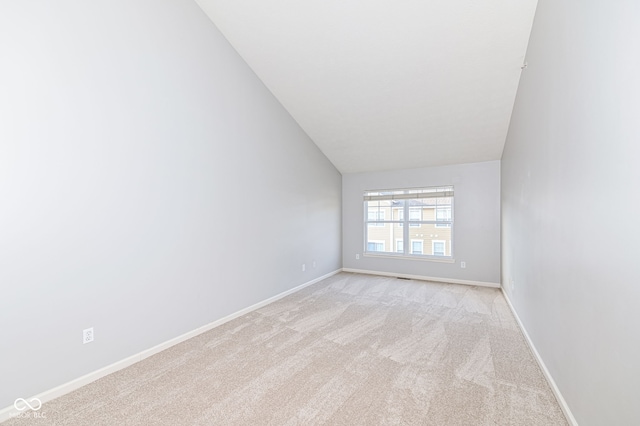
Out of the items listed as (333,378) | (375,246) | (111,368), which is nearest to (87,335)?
(111,368)

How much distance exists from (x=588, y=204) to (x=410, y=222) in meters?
4.17

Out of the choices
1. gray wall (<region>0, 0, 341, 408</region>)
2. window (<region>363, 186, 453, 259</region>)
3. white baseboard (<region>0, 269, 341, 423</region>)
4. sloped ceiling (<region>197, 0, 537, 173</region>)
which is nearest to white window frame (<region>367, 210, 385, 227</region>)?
window (<region>363, 186, 453, 259</region>)

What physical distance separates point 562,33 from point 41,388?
4138 millimetres

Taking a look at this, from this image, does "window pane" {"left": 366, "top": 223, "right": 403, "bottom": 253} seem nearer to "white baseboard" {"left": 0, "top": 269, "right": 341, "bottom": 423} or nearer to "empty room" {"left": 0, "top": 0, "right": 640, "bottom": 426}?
"empty room" {"left": 0, "top": 0, "right": 640, "bottom": 426}

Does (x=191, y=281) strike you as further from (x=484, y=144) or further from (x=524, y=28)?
(x=484, y=144)

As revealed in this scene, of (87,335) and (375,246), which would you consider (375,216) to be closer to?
(375,246)

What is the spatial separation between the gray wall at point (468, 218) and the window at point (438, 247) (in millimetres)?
201

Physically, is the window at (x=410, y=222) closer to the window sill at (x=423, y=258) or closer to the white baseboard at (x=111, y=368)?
the window sill at (x=423, y=258)

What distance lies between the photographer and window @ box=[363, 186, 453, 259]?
17.2 feet

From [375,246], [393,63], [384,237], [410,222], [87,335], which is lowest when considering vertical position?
[87,335]

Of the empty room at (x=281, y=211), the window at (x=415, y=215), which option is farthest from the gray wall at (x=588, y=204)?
the window at (x=415, y=215)

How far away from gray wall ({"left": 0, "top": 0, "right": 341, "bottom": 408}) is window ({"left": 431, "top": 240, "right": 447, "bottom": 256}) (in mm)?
3359

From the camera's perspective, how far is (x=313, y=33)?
3078 mm

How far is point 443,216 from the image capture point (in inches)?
207
